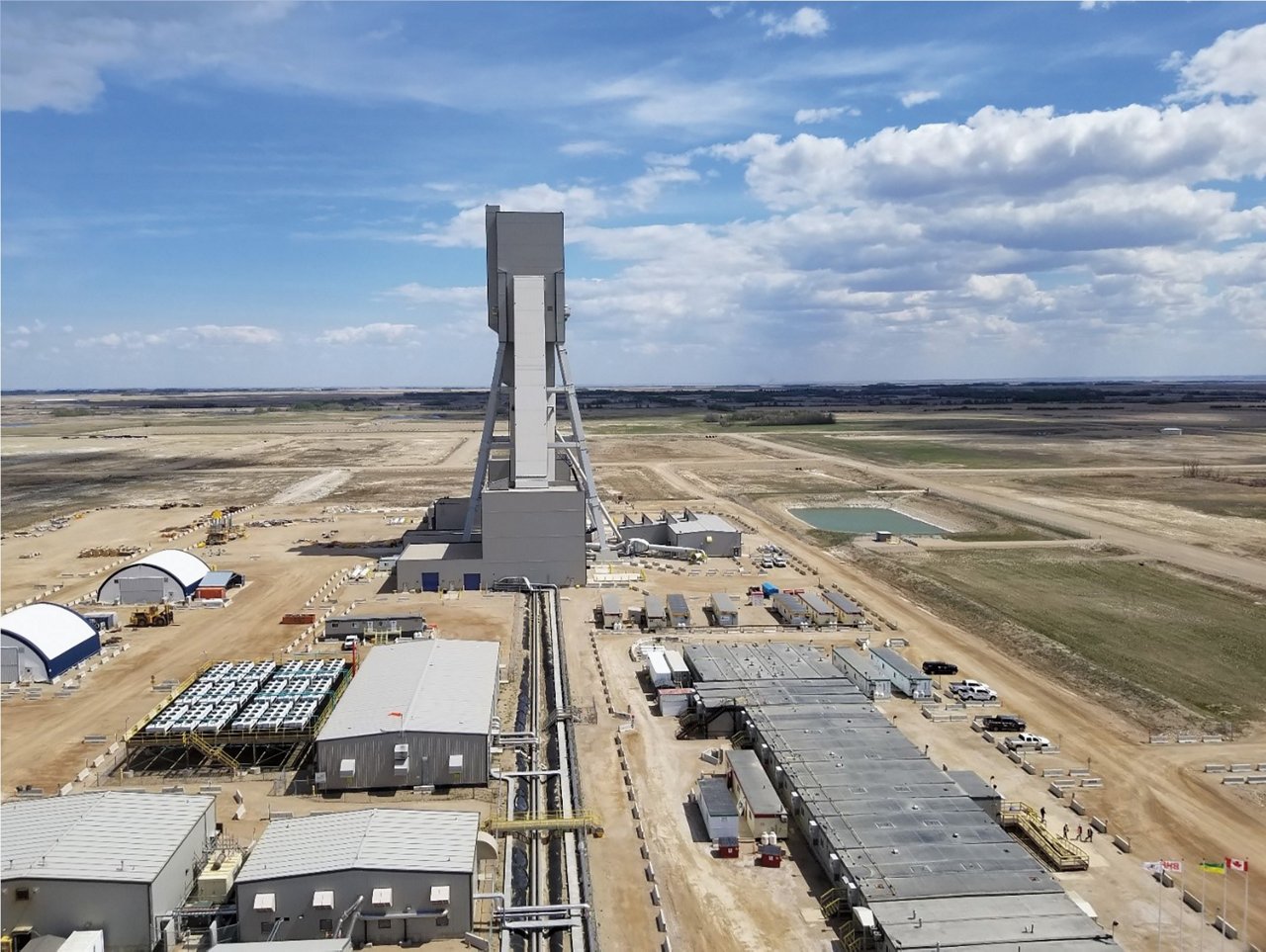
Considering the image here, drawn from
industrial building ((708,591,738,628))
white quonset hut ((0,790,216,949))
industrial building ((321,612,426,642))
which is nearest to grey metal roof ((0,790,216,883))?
white quonset hut ((0,790,216,949))

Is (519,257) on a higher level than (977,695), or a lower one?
higher

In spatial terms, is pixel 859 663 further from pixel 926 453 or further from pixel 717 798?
pixel 926 453

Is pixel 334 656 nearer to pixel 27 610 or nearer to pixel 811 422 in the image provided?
pixel 27 610

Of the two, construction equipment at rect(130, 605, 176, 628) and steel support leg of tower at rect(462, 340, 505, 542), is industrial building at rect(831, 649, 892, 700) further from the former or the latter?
construction equipment at rect(130, 605, 176, 628)

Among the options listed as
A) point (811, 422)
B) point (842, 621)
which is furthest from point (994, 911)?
point (811, 422)

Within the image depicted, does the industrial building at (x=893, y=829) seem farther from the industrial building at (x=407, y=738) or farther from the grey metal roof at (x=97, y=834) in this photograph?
the grey metal roof at (x=97, y=834)

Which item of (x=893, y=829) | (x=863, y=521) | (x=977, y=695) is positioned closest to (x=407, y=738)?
(x=893, y=829)
